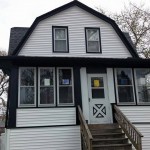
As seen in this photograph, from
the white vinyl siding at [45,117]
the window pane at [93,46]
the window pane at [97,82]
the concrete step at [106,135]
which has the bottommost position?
the concrete step at [106,135]

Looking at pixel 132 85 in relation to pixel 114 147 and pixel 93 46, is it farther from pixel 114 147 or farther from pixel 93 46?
pixel 114 147

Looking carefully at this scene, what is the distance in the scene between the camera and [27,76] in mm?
12977

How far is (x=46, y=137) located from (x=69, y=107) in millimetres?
1737

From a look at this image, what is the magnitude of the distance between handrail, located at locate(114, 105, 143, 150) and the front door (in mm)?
630

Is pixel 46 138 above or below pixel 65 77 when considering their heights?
below

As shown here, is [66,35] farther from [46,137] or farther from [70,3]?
[46,137]

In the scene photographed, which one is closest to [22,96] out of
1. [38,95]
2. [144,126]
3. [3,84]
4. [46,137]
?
[38,95]

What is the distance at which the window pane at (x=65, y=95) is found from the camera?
42.5 feet

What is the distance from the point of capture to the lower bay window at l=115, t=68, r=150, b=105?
1364 cm

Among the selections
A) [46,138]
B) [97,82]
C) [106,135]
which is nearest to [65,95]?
[97,82]

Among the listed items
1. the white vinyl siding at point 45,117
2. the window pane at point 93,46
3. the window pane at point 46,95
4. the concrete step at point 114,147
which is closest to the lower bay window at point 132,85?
the window pane at point 93,46

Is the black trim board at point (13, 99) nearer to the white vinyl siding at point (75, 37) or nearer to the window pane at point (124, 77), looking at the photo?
the white vinyl siding at point (75, 37)

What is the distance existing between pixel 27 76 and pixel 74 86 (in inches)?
90.8

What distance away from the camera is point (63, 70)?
1338cm
